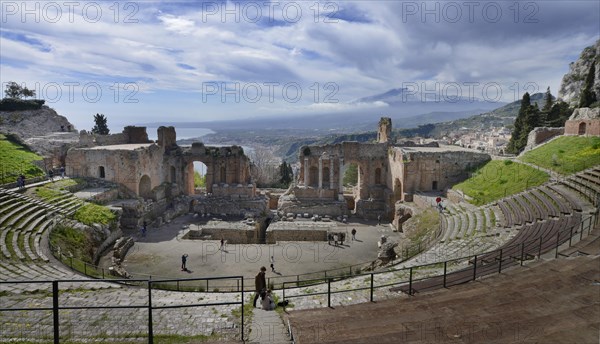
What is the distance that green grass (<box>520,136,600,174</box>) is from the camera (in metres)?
21.0

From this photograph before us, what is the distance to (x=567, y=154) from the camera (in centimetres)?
2339

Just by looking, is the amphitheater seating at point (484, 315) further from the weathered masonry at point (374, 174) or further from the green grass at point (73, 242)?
the weathered masonry at point (374, 174)

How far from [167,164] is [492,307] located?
104 ft

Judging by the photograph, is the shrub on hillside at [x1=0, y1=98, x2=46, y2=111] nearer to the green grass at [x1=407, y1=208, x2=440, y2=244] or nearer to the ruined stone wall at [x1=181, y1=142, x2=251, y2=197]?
the ruined stone wall at [x1=181, y1=142, x2=251, y2=197]

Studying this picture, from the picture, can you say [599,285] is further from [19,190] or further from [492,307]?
[19,190]

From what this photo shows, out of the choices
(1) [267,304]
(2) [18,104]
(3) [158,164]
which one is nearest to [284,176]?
(3) [158,164]

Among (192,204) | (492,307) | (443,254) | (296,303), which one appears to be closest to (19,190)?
(192,204)

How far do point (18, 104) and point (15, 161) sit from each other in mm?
A: 20274

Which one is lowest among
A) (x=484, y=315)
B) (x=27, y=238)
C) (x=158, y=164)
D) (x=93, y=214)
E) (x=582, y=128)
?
(x=27, y=238)

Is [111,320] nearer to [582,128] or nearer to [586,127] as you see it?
[586,127]

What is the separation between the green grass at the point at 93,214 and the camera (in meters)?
22.0

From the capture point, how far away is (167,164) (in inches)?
1367

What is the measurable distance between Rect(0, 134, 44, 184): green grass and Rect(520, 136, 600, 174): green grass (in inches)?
1361

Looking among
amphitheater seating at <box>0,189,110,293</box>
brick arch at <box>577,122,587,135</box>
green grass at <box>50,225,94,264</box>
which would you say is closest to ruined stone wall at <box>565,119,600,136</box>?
brick arch at <box>577,122,587,135</box>
